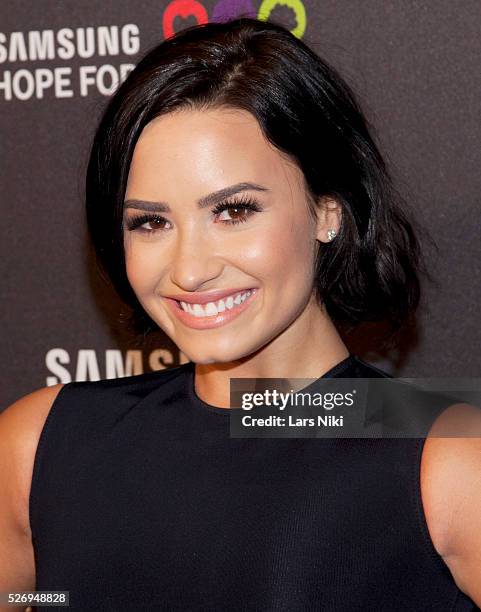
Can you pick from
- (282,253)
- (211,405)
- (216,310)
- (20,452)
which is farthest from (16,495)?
(282,253)

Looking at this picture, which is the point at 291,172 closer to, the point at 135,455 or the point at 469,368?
the point at 135,455

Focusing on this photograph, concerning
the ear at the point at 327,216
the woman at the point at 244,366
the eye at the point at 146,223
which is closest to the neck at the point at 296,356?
the woman at the point at 244,366

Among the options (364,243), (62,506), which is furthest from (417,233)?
(62,506)

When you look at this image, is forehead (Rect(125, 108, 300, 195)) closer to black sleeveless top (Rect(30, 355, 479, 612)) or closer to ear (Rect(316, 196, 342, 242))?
ear (Rect(316, 196, 342, 242))

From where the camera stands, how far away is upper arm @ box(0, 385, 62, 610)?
4.55 ft

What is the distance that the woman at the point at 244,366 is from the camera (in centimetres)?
115

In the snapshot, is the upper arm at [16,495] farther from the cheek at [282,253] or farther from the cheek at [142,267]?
the cheek at [282,253]

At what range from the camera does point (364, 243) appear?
1315mm

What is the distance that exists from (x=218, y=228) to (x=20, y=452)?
0.47 m

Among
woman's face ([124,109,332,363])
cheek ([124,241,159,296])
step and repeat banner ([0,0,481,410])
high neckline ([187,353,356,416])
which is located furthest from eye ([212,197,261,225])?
step and repeat banner ([0,0,481,410])

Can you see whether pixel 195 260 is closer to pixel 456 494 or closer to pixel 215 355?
pixel 215 355

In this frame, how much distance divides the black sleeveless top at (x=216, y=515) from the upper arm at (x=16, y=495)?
0.02m

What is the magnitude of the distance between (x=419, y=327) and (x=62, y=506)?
2.07 feet

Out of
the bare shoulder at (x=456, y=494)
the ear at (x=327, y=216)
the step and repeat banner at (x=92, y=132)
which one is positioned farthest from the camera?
the step and repeat banner at (x=92, y=132)
